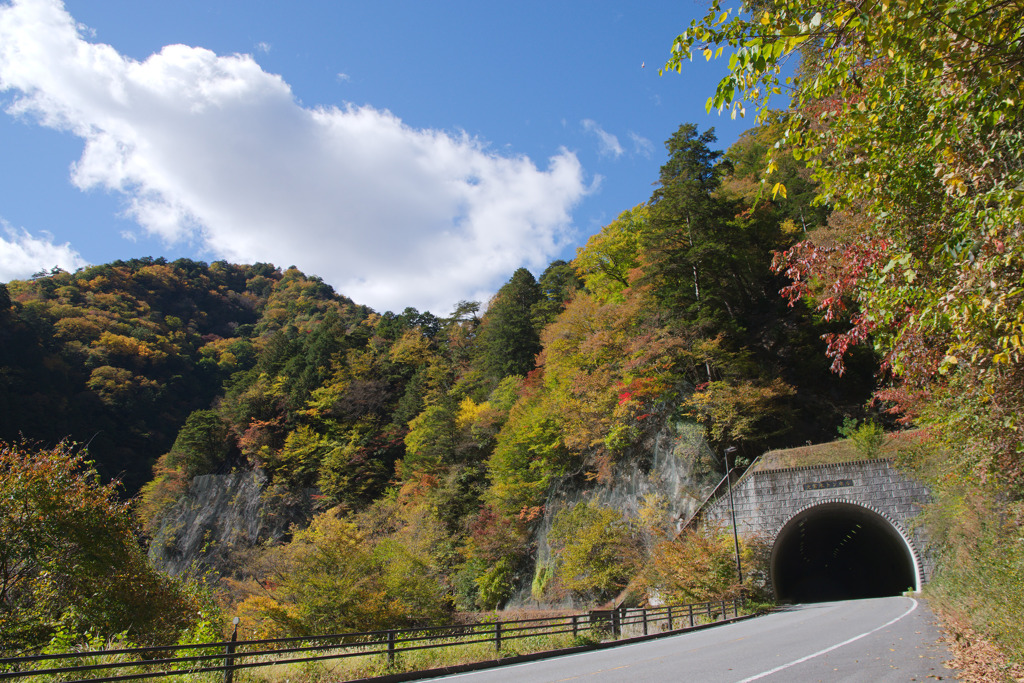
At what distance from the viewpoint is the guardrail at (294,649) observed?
6621 mm

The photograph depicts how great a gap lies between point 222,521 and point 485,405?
27.0 meters

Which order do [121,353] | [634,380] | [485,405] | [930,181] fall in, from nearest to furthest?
[930,181], [634,380], [485,405], [121,353]

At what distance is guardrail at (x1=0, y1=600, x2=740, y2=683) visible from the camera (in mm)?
6621

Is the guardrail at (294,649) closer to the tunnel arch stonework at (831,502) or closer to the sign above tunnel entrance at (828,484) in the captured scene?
the tunnel arch stonework at (831,502)

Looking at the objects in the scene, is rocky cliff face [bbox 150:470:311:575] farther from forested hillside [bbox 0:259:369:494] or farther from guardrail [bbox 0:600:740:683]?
guardrail [bbox 0:600:740:683]

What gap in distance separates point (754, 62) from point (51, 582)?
17.3 metres

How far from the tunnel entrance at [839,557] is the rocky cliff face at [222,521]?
3562cm

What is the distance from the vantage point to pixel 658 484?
26438 millimetres

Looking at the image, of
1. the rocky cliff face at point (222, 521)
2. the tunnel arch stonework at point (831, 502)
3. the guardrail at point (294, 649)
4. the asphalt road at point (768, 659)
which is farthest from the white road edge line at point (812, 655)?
the rocky cliff face at point (222, 521)

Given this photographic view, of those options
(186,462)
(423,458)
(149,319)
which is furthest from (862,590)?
(149,319)

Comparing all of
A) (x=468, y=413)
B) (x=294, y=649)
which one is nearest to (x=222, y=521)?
(x=468, y=413)

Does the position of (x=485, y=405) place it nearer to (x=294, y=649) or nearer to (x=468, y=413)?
(x=468, y=413)

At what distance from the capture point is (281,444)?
50000 millimetres

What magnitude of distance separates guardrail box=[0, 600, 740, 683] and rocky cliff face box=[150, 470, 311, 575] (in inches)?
1100
